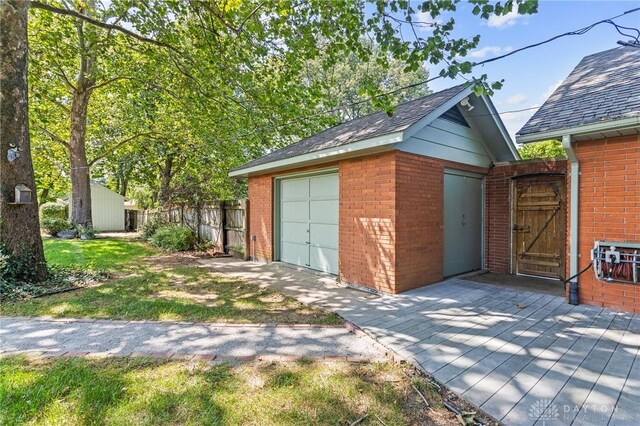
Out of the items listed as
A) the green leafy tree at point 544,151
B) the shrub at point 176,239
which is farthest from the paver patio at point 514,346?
the green leafy tree at point 544,151

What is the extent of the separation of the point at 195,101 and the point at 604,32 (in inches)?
364

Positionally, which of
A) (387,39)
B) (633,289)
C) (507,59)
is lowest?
(633,289)

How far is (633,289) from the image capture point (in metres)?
4.17

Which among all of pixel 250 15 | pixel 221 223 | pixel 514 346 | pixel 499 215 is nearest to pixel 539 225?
pixel 499 215

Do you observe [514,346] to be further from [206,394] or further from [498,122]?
[498,122]

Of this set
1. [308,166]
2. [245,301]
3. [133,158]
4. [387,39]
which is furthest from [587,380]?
[133,158]

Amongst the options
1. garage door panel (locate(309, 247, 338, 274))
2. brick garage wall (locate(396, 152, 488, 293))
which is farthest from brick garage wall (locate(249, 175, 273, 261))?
brick garage wall (locate(396, 152, 488, 293))

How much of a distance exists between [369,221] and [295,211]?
2.63 metres

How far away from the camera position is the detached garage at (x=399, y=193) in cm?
525

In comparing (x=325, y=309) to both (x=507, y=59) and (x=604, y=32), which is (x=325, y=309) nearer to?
(x=507, y=59)

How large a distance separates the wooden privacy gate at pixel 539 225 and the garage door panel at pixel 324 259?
161 inches

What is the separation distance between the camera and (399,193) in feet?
17.1

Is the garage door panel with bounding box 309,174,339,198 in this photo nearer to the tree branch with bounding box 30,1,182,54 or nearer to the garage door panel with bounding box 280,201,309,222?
the garage door panel with bounding box 280,201,309,222

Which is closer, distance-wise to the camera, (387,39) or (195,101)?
(387,39)
